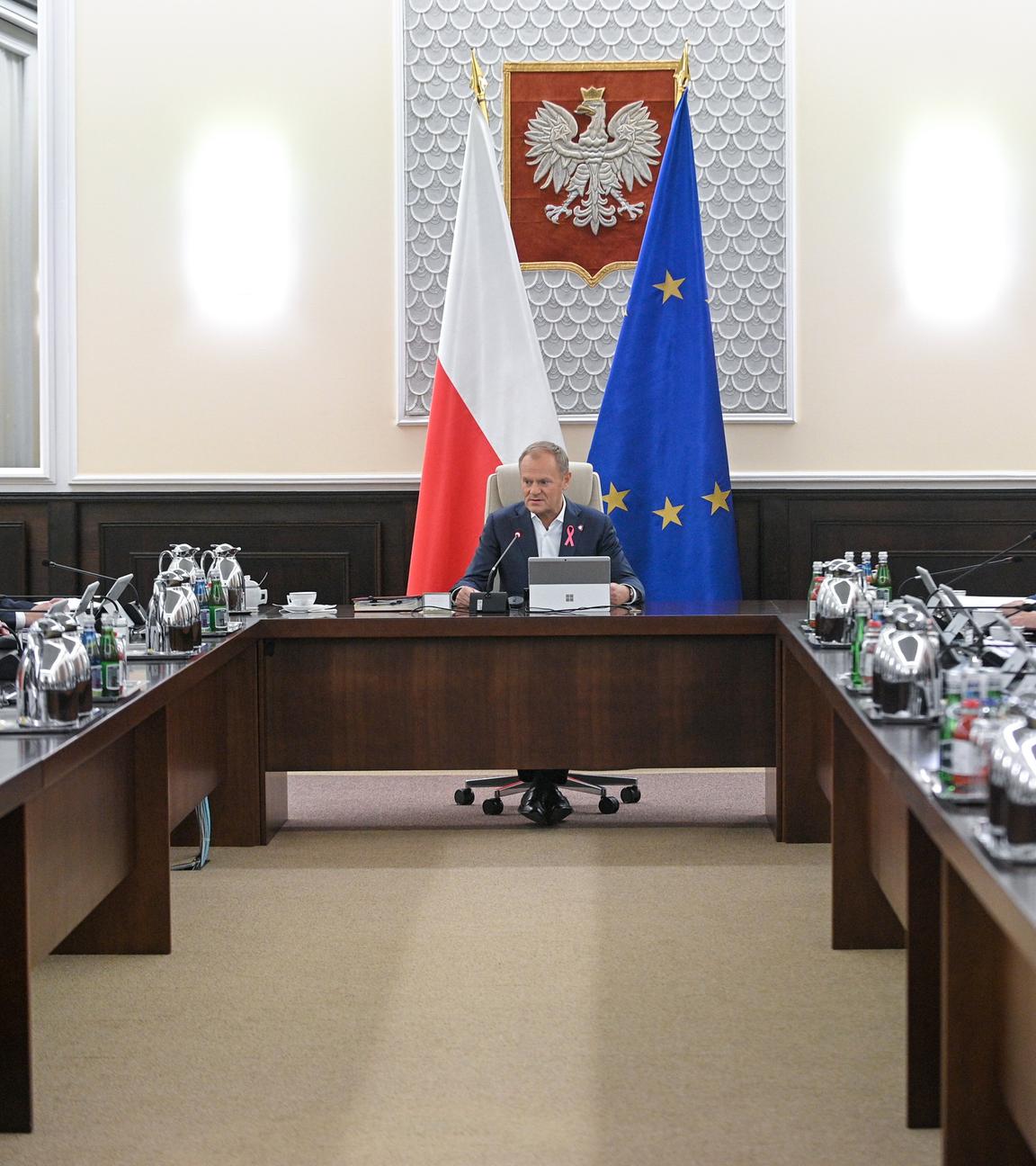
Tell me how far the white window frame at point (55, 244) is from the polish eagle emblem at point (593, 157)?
6.44ft

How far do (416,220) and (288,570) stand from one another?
159cm

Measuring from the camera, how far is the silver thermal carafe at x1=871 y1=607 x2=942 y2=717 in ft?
7.88

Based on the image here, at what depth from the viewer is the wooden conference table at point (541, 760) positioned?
6.28 feet

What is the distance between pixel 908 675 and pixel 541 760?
6.83ft

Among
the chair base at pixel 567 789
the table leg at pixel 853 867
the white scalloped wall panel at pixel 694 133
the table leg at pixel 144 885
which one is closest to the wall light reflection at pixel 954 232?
the white scalloped wall panel at pixel 694 133

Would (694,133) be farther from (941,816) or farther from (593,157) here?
(941,816)

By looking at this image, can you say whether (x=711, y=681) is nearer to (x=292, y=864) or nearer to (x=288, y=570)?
(x=292, y=864)

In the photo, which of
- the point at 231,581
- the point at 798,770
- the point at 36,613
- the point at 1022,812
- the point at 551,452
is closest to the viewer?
the point at 1022,812

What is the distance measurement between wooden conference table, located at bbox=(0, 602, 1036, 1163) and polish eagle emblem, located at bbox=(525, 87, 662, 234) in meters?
2.19

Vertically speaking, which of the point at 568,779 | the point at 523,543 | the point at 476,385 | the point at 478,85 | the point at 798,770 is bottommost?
the point at 568,779

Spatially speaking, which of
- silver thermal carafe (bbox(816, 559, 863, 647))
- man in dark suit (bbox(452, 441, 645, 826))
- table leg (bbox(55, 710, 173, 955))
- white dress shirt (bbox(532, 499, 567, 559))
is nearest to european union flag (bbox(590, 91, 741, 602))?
man in dark suit (bbox(452, 441, 645, 826))

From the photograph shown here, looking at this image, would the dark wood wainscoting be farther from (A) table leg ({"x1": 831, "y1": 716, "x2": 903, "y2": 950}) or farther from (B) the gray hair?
(A) table leg ({"x1": 831, "y1": 716, "x2": 903, "y2": 950})

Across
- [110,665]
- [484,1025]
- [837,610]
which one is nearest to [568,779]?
[837,610]

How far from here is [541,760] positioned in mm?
4359
